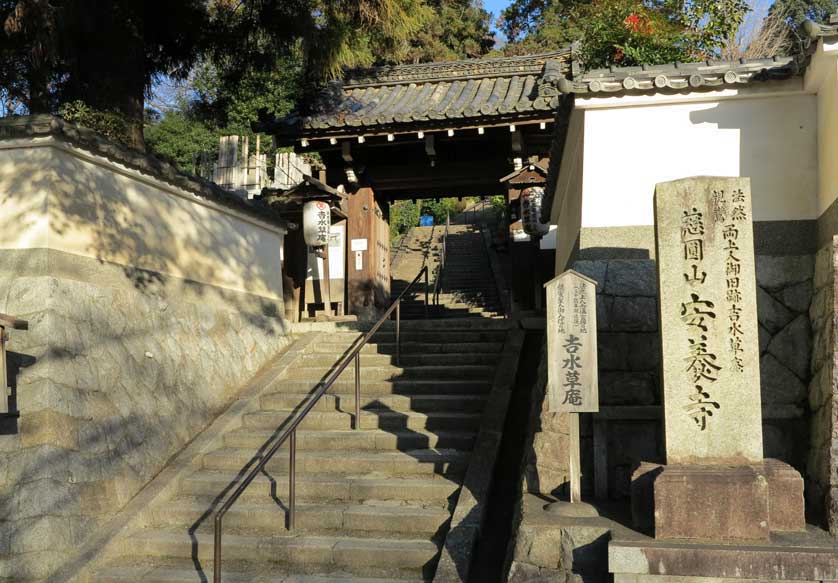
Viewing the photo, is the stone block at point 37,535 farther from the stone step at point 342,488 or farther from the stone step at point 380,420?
the stone step at point 380,420

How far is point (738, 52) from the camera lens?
18812mm

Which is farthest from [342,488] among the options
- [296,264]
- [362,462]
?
[296,264]

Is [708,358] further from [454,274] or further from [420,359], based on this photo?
[454,274]

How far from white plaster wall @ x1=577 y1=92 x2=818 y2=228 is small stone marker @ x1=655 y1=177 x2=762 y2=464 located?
63.4 inches

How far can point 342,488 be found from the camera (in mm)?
6723

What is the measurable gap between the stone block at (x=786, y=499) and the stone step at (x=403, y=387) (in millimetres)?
3895

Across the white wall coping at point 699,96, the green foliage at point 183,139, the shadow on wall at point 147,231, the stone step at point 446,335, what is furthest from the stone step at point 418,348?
the green foliage at point 183,139

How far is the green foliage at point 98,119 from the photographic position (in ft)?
27.9

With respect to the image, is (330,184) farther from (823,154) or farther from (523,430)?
(823,154)

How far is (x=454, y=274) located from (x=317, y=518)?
14.6 meters

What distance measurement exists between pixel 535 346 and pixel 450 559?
4.25 metres

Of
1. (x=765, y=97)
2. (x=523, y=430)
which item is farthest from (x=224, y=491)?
(x=765, y=97)

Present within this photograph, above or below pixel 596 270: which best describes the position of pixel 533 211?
above

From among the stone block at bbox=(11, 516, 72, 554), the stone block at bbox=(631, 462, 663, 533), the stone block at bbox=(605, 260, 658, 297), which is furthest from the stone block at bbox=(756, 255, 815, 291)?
the stone block at bbox=(11, 516, 72, 554)
